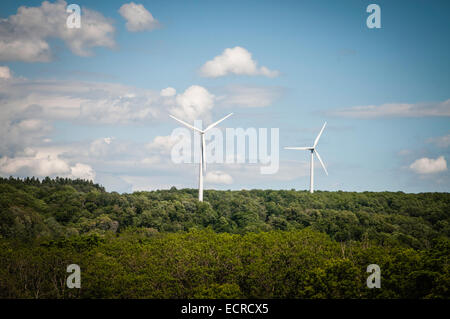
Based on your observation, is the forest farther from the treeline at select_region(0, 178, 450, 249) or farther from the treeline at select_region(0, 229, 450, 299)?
the treeline at select_region(0, 178, 450, 249)

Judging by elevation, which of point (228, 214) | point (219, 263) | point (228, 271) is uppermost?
point (228, 214)

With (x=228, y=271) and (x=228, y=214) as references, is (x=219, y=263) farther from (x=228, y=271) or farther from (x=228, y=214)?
(x=228, y=214)

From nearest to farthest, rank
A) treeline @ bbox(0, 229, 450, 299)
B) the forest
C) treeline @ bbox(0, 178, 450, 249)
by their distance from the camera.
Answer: treeline @ bbox(0, 229, 450, 299) → the forest → treeline @ bbox(0, 178, 450, 249)

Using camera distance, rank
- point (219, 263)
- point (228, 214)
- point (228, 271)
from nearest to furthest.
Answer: point (228, 271) → point (219, 263) → point (228, 214)

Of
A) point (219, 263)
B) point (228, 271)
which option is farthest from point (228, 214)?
point (228, 271)

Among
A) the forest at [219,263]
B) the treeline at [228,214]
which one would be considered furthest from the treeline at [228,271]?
the treeline at [228,214]

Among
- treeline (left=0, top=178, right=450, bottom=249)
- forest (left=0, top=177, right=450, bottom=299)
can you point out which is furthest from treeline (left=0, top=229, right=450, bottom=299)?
treeline (left=0, top=178, right=450, bottom=249)

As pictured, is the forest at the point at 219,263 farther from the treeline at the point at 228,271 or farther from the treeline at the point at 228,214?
the treeline at the point at 228,214

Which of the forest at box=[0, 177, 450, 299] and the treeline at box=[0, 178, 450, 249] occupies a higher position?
the treeline at box=[0, 178, 450, 249]

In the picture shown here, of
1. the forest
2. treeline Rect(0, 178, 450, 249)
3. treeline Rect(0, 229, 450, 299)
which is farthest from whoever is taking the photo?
treeline Rect(0, 178, 450, 249)

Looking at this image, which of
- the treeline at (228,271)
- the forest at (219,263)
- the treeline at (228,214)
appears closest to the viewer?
the treeline at (228,271)
